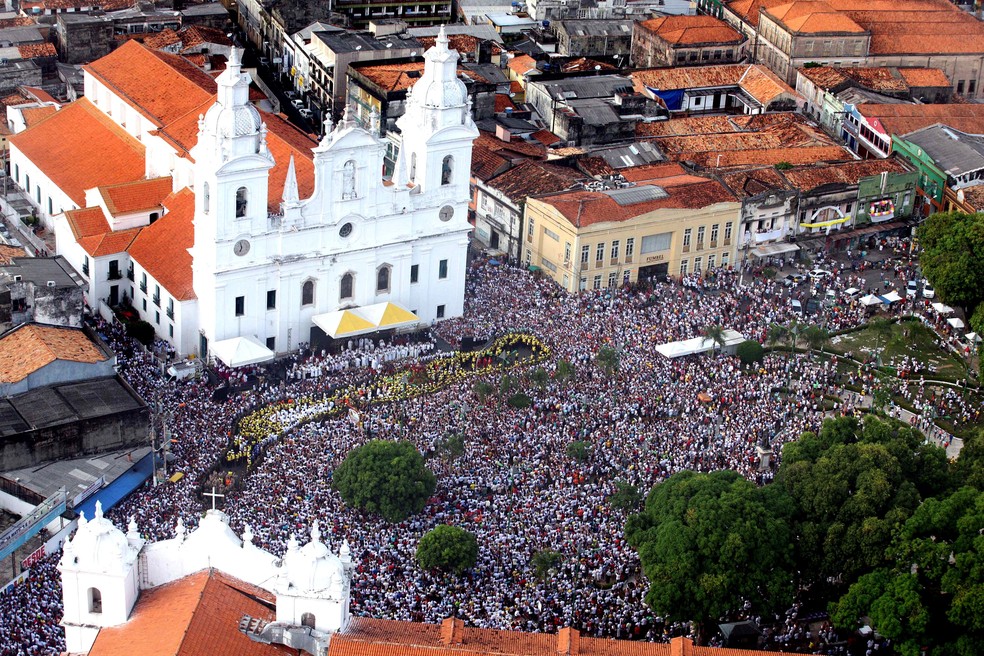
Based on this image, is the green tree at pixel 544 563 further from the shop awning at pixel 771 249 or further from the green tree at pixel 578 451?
the shop awning at pixel 771 249

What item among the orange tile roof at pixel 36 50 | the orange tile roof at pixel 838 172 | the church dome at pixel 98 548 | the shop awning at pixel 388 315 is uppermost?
the church dome at pixel 98 548

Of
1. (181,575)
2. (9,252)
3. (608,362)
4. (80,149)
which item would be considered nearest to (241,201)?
(9,252)

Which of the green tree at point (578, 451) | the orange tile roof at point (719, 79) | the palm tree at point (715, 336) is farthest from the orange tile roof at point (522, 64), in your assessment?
the green tree at point (578, 451)

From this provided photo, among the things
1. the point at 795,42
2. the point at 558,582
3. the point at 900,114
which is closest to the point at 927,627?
the point at 558,582

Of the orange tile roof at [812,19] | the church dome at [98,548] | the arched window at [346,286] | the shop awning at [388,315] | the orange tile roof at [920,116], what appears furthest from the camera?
the orange tile roof at [812,19]

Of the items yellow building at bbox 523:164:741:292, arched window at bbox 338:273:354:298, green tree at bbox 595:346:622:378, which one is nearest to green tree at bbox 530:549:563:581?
green tree at bbox 595:346:622:378

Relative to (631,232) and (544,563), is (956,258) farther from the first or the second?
(544,563)

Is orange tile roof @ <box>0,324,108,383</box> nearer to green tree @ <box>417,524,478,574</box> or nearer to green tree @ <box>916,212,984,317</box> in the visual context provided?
green tree @ <box>417,524,478,574</box>
